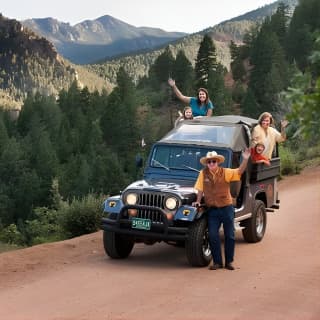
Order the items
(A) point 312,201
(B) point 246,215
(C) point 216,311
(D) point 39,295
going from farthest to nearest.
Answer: (A) point 312,201 < (B) point 246,215 < (D) point 39,295 < (C) point 216,311

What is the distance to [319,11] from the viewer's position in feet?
289

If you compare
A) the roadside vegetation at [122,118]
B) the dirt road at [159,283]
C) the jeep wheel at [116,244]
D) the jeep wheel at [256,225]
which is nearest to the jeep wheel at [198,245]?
the dirt road at [159,283]

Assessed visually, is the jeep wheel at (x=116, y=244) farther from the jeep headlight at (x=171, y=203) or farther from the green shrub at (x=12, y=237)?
the green shrub at (x=12, y=237)

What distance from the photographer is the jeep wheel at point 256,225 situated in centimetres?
1132

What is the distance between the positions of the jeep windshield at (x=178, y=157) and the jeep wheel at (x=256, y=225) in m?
Answer: 1.20

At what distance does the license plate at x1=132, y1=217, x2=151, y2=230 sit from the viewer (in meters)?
9.58

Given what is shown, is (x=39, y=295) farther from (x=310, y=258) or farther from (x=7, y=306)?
(x=310, y=258)

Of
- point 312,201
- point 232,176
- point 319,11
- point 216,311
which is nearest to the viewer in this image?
point 216,311

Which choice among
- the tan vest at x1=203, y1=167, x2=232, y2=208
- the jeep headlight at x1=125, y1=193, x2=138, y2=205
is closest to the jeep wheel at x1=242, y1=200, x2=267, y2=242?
the tan vest at x1=203, y1=167, x2=232, y2=208

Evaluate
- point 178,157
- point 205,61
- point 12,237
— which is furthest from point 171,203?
point 205,61

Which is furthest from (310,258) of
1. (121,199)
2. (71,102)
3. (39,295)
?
(71,102)

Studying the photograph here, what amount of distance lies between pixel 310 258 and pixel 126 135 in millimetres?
79961

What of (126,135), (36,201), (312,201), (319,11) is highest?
(319,11)

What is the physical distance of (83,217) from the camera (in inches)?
602
